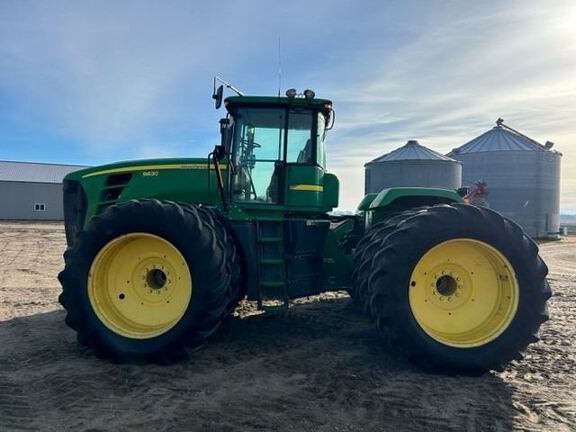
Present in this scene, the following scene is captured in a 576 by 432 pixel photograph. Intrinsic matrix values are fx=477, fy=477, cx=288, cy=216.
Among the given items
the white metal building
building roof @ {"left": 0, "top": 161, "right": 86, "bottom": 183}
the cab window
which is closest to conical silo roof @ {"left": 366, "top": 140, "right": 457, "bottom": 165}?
the cab window

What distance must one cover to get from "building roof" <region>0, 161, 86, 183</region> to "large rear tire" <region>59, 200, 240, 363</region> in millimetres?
41477

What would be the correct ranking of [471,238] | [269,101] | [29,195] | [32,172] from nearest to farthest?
[471,238] < [269,101] < [29,195] < [32,172]

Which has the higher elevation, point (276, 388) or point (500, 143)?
point (500, 143)

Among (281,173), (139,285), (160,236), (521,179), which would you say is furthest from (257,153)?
(521,179)

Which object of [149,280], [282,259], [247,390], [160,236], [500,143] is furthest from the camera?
[500,143]

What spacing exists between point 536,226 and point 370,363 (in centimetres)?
2526

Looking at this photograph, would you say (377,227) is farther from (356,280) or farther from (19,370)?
(19,370)

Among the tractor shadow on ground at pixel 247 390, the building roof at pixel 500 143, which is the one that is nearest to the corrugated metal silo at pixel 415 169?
the building roof at pixel 500 143

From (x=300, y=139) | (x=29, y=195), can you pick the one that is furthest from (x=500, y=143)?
(x=29, y=195)

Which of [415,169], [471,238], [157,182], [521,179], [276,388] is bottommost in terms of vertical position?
[276,388]

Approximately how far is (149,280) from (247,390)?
5.43 ft

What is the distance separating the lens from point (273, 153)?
18.7 ft

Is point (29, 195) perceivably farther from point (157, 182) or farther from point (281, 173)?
point (281, 173)

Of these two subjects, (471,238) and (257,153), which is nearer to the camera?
(471,238)
